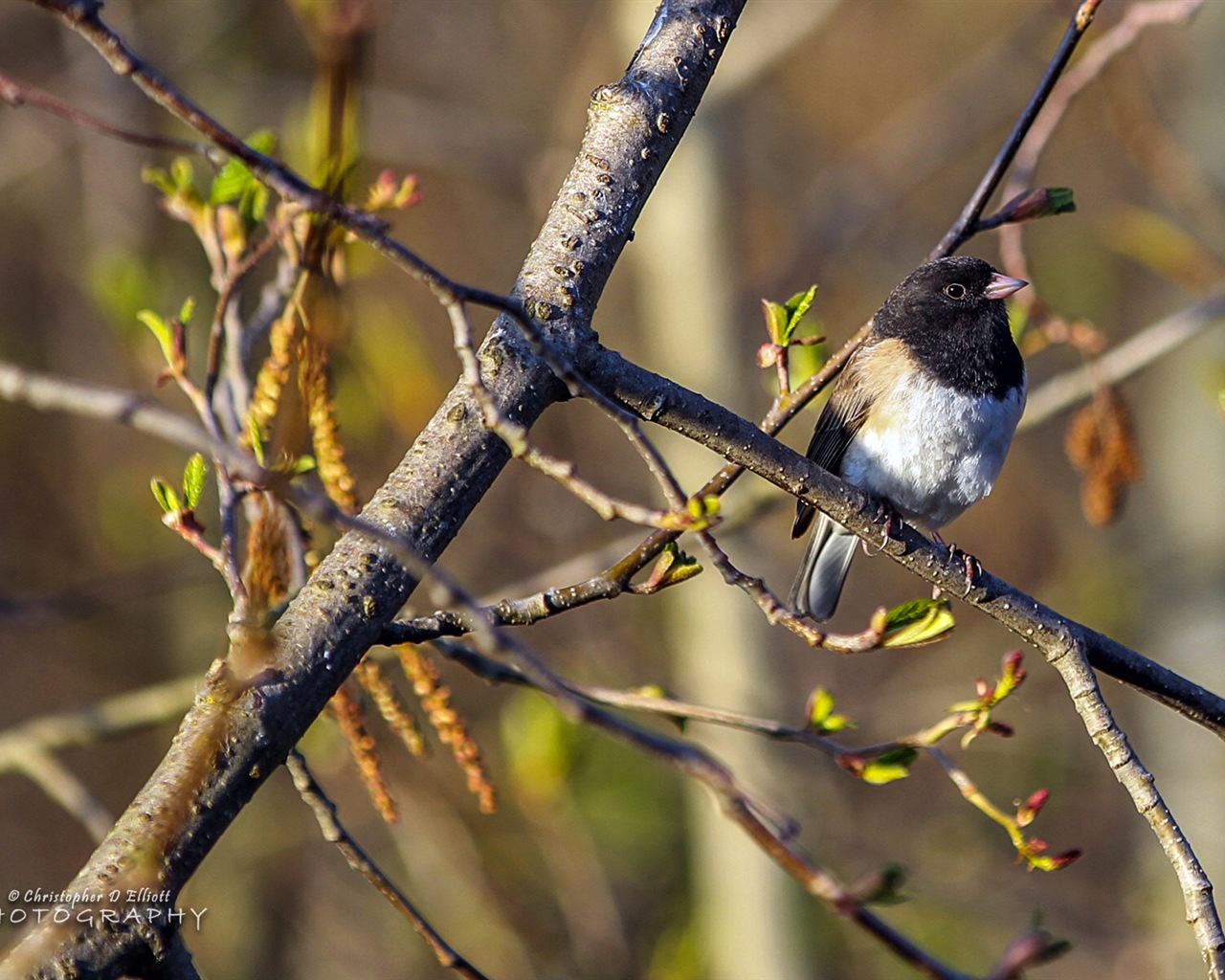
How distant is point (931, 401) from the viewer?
2.42 meters

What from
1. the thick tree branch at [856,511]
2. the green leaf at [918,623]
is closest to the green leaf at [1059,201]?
the thick tree branch at [856,511]

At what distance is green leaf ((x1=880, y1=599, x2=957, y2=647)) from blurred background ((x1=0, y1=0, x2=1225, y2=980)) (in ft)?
3.86

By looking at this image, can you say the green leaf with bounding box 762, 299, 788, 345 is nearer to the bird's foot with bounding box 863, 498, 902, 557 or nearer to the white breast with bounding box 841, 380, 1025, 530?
the bird's foot with bounding box 863, 498, 902, 557

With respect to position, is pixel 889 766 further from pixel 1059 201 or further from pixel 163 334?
pixel 163 334

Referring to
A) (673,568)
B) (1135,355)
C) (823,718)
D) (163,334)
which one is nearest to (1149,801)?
(823,718)

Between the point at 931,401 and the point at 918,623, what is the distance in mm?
1112

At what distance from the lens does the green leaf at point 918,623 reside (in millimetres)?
1375

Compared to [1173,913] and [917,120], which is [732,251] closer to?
[917,120]

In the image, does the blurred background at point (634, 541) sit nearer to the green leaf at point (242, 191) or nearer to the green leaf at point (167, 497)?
the green leaf at point (242, 191)

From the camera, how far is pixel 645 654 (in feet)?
15.6

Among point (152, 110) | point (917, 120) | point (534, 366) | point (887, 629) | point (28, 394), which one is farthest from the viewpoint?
point (917, 120)

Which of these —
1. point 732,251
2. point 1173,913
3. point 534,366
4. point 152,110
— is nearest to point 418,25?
point 152,110

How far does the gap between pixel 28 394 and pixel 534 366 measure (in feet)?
1.57

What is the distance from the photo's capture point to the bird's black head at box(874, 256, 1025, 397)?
2.47 metres
